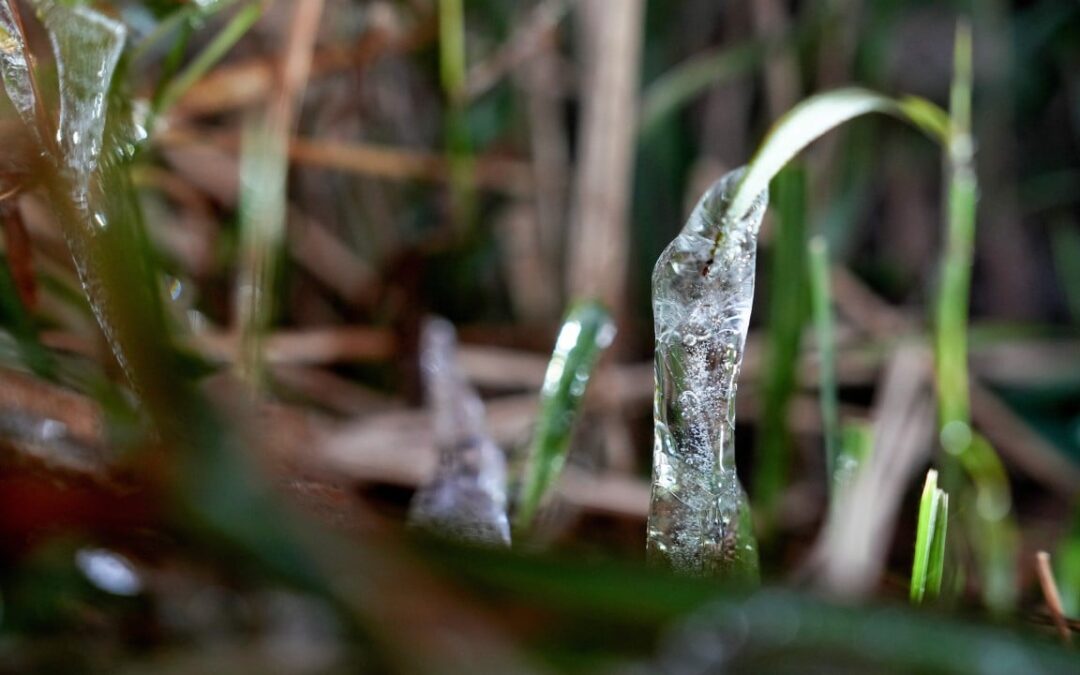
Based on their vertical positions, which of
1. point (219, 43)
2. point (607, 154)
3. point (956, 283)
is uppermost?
point (607, 154)

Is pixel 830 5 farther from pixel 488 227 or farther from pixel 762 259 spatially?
pixel 488 227

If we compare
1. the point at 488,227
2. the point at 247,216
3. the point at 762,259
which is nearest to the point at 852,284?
the point at 762,259

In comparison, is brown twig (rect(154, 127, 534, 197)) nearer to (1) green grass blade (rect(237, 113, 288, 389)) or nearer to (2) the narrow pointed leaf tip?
(1) green grass blade (rect(237, 113, 288, 389))

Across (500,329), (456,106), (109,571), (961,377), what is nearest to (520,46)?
(456,106)

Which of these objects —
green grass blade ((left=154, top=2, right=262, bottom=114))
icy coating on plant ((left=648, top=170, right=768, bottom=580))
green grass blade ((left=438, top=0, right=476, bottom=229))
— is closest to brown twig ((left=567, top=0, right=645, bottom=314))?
green grass blade ((left=438, top=0, right=476, bottom=229))

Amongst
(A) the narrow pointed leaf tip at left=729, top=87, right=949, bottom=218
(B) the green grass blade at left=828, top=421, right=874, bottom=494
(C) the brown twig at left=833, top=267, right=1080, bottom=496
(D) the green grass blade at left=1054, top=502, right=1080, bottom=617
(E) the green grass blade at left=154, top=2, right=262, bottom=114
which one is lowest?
(D) the green grass blade at left=1054, top=502, right=1080, bottom=617

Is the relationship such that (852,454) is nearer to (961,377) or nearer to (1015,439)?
(961,377)

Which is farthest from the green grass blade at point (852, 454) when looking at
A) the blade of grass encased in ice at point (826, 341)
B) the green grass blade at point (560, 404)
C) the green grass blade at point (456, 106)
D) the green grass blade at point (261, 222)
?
the green grass blade at point (456, 106)
